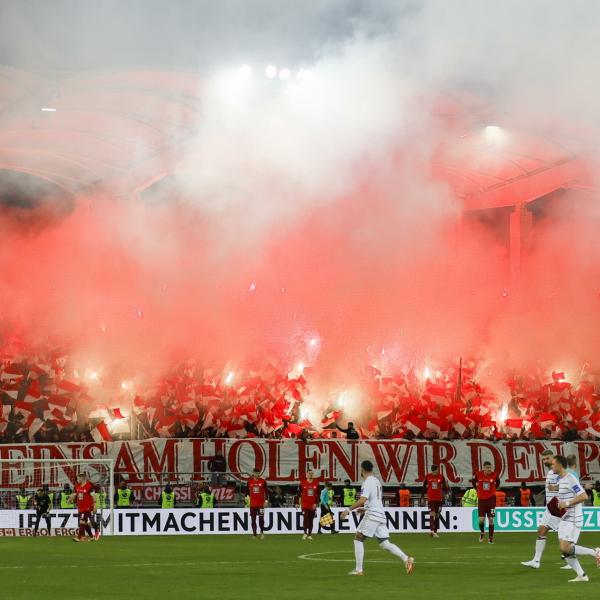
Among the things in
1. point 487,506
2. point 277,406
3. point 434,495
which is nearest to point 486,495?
point 487,506

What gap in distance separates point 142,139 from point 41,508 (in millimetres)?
9424

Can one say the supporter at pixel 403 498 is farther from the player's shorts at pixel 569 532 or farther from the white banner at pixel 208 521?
the player's shorts at pixel 569 532

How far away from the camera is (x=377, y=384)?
35531 mm

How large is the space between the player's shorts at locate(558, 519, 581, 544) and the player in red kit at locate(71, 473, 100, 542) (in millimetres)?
11951

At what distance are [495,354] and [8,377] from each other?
52.9 ft

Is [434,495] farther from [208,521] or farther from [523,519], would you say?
[208,521]

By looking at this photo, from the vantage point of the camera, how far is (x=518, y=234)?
35.7 meters

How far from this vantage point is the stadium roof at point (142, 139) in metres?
26.3

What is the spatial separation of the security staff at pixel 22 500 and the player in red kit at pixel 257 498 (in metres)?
4.86

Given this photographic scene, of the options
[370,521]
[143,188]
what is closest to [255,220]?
[143,188]

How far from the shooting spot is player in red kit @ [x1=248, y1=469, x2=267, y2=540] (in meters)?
24.5

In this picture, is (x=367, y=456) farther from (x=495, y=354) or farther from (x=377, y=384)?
(x=495, y=354)

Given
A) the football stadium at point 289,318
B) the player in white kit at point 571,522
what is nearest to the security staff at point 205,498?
the football stadium at point 289,318

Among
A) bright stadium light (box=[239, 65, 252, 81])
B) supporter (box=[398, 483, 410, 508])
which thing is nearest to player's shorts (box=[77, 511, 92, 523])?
supporter (box=[398, 483, 410, 508])
